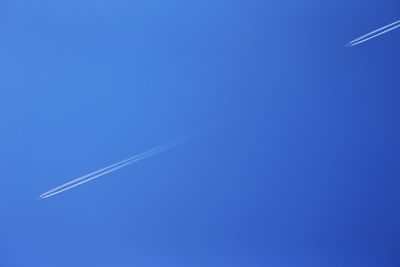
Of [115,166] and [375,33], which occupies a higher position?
[375,33]

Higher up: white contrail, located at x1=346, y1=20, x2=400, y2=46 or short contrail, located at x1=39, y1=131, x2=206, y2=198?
white contrail, located at x1=346, y1=20, x2=400, y2=46

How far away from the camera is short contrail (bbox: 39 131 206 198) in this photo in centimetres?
115

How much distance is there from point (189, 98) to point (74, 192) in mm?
640

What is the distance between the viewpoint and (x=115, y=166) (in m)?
1.17

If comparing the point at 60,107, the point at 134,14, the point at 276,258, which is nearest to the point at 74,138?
the point at 60,107

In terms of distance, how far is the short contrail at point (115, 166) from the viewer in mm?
1154

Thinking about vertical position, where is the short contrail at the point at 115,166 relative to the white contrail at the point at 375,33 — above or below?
below

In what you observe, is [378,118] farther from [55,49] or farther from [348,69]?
[55,49]

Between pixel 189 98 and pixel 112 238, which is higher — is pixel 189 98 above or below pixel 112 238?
above

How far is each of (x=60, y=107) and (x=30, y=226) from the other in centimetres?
54

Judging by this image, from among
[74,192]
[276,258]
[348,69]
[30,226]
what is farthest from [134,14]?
[276,258]

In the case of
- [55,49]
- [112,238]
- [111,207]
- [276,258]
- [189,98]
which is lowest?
[276,258]

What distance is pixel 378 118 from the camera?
1.14m

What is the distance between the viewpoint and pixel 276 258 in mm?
1201
